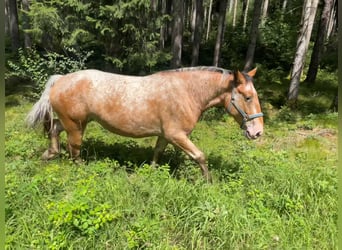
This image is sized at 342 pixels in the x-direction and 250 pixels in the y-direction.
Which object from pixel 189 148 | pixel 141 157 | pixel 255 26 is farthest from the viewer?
pixel 255 26

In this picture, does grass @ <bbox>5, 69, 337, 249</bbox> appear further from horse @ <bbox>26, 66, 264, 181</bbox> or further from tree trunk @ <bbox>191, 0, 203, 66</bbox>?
tree trunk @ <bbox>191, 0, 203, 66</bbox>

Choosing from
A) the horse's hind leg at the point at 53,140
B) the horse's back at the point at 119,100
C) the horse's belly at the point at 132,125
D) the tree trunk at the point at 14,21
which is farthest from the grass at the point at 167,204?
the tree trunk at the point at 14,21

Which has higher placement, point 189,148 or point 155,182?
point 189,148

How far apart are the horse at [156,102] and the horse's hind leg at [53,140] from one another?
34 centimetres

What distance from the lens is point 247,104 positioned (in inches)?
166

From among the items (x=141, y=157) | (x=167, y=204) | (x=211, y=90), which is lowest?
(x=141, y=157)

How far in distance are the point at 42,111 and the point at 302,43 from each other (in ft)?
24.6

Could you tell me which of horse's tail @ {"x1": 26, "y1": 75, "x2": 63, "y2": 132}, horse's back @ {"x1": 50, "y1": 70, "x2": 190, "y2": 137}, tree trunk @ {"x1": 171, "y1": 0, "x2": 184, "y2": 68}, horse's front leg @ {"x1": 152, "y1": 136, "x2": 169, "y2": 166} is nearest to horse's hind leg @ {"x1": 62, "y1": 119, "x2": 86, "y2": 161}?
horse's back @ {"x1": 50, "y1": 70, "x2": 190, "y2": 137}

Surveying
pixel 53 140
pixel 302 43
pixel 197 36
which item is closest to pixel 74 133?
pixel 53 140

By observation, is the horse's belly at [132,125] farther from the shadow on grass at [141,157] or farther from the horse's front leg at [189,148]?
the shadow on grass at [141,157]

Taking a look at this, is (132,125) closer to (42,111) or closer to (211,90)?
(211,90)

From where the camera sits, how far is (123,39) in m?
9.02

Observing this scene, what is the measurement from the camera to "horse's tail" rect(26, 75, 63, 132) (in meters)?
4.77

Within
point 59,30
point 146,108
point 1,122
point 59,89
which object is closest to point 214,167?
point 146,108
